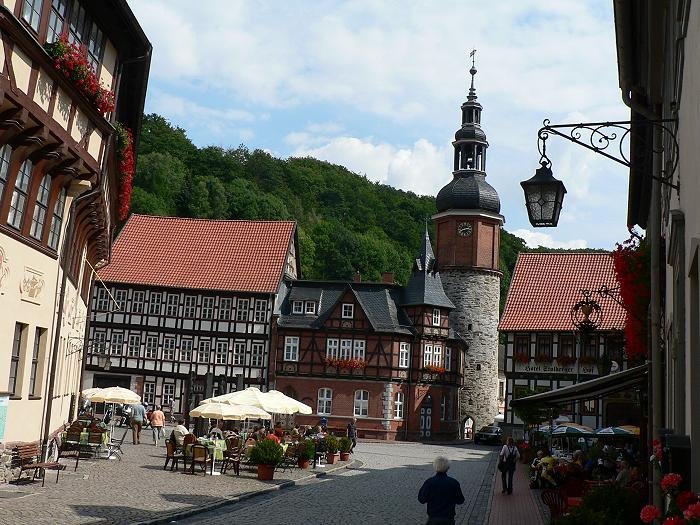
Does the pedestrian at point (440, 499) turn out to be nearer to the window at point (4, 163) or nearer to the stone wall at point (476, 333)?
the window at point (4, 163)

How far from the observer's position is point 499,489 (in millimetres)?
23828

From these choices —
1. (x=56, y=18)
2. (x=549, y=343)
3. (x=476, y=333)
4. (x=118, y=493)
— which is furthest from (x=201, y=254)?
(x=56, y=18)

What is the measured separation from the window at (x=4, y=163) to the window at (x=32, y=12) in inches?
73.3

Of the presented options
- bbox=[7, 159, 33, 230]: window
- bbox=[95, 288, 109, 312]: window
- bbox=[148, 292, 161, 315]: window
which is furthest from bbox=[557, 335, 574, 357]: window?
bbox=[7, 159, 33, 230]: window

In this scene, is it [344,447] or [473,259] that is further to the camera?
[473,259]

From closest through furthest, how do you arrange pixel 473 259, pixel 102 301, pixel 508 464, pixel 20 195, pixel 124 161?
pixel 20 195
pixel 124 161
pixel 508 464
pixel 102 301
pixel 473 259

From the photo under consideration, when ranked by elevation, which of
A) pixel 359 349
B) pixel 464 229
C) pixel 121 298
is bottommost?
pixel 359 349

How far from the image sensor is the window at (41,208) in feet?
50.7

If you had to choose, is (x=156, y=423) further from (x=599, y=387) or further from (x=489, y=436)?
(x=489, y=436)

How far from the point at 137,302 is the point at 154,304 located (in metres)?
1.00

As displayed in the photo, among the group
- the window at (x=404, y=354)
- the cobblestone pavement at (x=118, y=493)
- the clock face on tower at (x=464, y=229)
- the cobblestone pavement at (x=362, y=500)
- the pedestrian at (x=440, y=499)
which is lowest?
the cobblestone pavement at (x=362, y=500)

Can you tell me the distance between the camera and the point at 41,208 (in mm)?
15695

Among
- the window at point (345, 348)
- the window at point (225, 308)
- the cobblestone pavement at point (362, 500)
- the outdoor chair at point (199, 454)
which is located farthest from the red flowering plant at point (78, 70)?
the window at point (345, 348)

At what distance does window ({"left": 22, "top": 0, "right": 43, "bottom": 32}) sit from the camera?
42.0 ft
